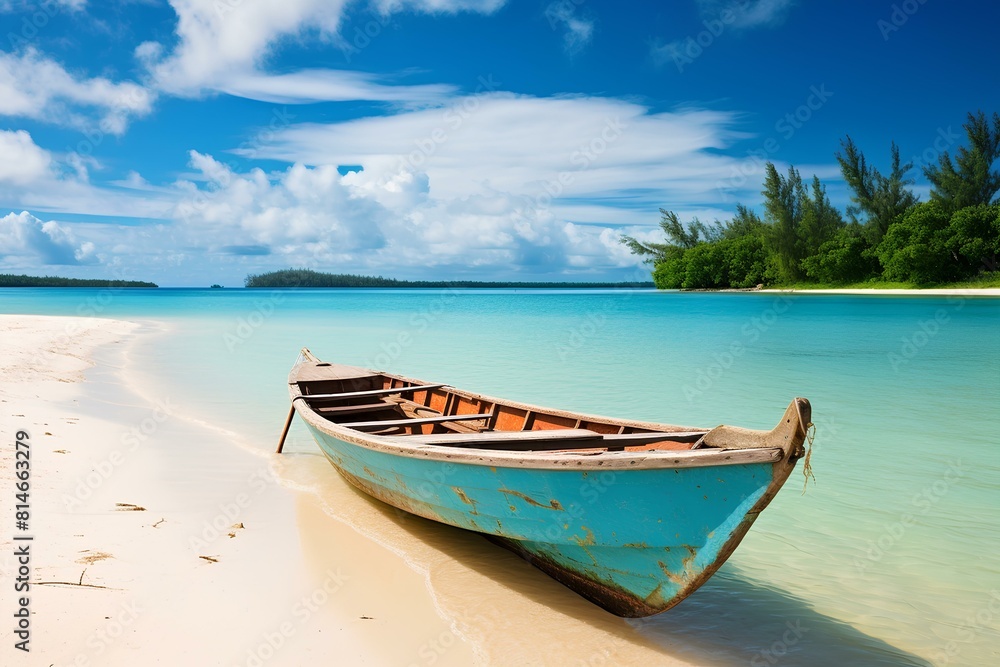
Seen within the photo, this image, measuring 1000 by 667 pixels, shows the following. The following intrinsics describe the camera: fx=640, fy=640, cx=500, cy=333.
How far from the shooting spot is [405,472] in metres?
4.68

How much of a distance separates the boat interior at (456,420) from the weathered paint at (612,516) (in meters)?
0.53

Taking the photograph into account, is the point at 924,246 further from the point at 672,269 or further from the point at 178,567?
the point at 178,567

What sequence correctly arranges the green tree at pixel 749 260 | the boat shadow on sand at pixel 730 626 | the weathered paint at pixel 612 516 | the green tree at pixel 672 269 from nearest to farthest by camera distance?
the weathered paint at pixel 612 516, the boat shadow on sand at pixel 730 626, the green tree at pixel 749 260, the green tree at pixel 672 269

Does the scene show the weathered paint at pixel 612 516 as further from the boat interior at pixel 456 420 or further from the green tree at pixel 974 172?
the green tree at pixel 974 172

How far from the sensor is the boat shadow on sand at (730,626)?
3811 mm

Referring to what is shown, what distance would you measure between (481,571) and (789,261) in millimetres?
69048

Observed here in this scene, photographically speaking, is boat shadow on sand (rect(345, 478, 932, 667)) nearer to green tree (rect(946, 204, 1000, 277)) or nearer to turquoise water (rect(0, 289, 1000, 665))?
turquoise water (rect(0, 289, 1000, 665))

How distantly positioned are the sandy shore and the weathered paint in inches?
14.3

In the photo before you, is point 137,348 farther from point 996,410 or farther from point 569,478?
point 996,410

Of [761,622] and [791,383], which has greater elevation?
[791,383]

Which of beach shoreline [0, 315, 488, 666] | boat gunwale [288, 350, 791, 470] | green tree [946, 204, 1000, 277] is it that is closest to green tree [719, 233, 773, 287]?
green tree [946, 204, 1000, 277]

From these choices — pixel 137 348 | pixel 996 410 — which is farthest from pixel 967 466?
pixel 137 348

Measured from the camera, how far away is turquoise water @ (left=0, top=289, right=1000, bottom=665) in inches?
164

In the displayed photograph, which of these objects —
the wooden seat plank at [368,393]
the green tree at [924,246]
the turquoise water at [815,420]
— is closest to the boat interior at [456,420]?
the wooden seat plank at [368,393]
